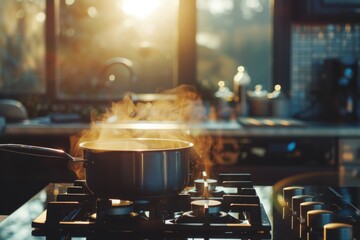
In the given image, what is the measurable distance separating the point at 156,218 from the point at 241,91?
2.51 meters

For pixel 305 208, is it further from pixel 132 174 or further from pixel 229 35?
pixel 229 35

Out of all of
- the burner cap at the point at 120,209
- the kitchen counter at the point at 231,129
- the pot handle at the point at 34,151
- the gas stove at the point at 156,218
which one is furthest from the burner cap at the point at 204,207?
the kitchen counter at the point at 231,129

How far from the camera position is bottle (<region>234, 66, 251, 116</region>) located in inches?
133

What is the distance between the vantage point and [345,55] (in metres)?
3.63

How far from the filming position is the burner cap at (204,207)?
941mm

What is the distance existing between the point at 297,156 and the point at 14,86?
78.4 inches

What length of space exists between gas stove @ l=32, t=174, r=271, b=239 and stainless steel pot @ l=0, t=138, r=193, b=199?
0.02 metres

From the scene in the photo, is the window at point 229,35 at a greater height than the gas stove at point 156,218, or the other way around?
the window at point 229,35

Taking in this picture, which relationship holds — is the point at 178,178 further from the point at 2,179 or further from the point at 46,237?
the point at 2,179

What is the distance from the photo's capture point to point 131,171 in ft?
3.06

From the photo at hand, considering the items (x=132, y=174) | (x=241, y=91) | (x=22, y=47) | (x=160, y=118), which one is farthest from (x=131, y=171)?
(x=22, y=47)

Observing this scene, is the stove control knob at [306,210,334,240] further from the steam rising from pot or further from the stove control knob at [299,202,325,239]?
the steam rising from pot

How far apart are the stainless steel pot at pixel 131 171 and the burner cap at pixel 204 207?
0.04 m

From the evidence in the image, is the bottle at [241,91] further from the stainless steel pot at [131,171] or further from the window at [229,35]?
the stainless steel pot at [131,171]
